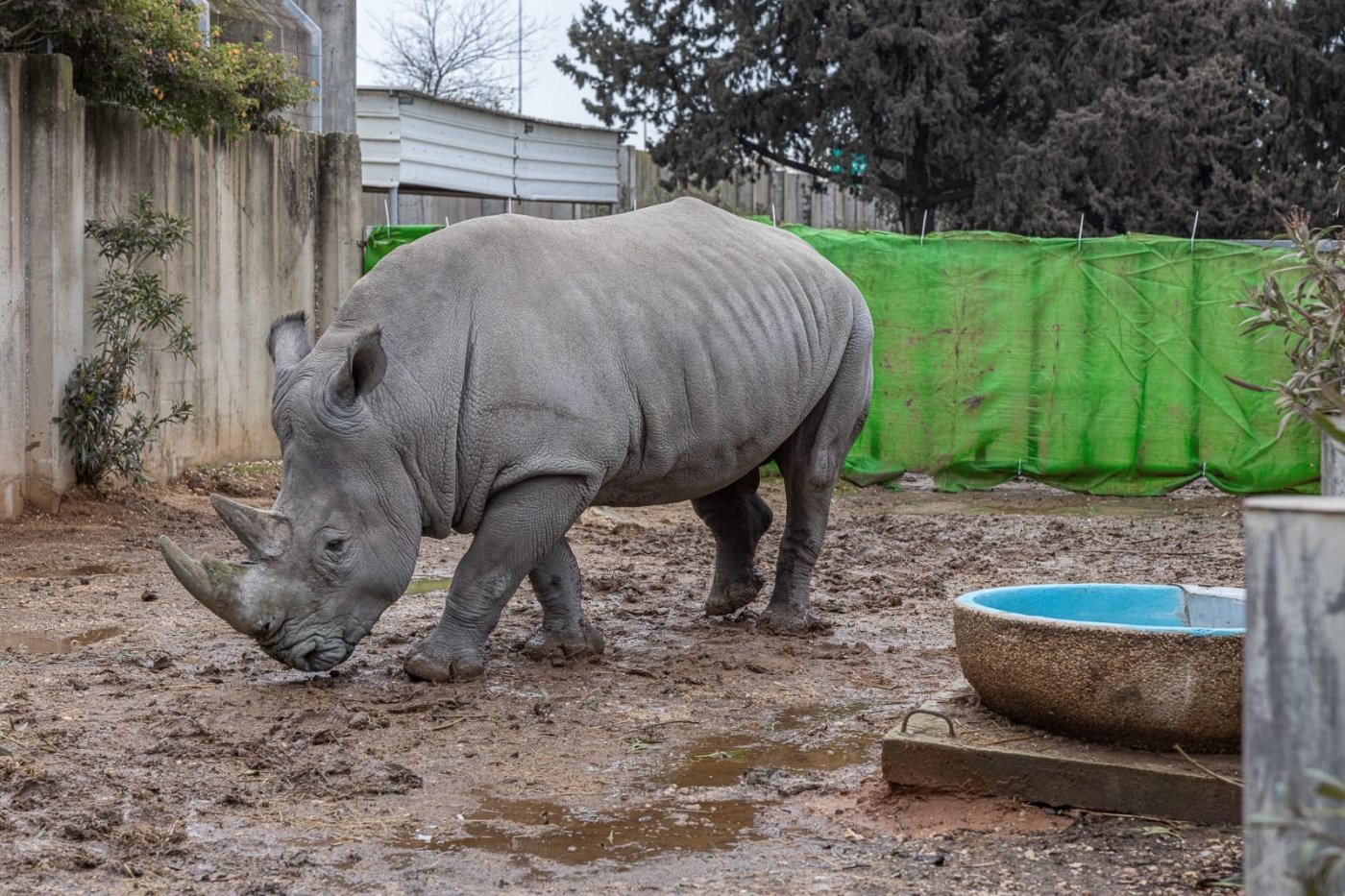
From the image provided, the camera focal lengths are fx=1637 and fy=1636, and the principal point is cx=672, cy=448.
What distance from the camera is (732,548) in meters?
7.54

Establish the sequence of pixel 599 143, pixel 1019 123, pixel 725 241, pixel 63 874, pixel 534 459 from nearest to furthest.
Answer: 1. pixel 63 874
2. pixel 534 459
3. pixel 725 241
4. pixel 1019 123
5. pixel 599 143

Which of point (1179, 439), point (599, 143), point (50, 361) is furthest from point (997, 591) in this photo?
point (599, 143)

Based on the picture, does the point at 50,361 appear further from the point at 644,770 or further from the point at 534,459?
the point at 644,770

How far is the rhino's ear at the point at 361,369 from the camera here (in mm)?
5512

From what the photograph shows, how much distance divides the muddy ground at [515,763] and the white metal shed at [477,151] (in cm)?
918

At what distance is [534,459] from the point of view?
584cm

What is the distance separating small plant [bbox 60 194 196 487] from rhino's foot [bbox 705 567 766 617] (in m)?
4.48

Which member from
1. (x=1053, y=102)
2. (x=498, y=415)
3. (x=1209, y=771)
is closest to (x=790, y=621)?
(x=498, y=415)

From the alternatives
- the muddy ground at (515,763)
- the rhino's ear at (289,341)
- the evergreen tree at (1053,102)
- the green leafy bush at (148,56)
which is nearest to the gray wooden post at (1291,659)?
the muddy ground at (515,763)

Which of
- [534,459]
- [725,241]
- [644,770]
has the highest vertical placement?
[725,241]

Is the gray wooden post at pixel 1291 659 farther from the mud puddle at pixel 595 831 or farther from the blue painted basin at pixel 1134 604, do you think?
the blue painted basin at pixel 1134 604

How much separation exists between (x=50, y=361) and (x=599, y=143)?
11582 mm

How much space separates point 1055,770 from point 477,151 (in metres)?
15.1

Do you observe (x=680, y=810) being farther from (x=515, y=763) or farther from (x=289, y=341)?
(x=289, y=341)
